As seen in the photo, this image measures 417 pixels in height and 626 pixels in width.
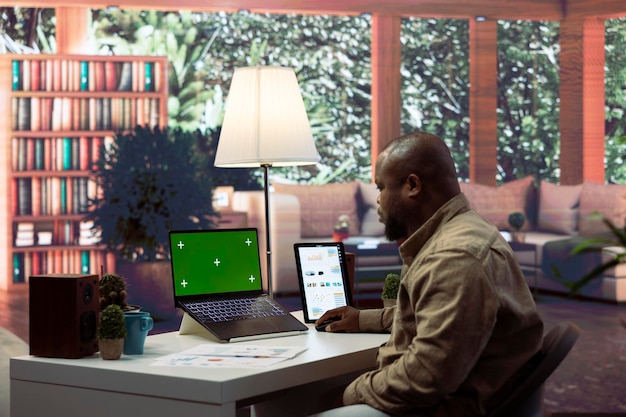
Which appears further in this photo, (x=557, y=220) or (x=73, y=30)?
(x=73, y=30)

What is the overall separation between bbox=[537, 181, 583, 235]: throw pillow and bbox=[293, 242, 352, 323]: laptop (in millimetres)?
5648

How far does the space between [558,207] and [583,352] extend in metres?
2.94

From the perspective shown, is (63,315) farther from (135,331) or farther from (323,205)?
(323,205)

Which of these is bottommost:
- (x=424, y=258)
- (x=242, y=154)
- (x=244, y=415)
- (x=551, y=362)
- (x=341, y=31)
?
(x=244, y=415)

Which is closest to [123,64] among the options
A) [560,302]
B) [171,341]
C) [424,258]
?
[560,302]

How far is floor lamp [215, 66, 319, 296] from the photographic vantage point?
3193mm

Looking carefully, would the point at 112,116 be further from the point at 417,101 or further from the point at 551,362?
the point at 551,362

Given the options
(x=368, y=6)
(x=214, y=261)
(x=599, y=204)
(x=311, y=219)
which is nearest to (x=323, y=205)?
(x=311, y=219)

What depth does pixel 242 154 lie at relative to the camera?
10.5 feet

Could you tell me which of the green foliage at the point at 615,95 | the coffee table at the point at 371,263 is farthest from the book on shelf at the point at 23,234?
the green foliage at the point at 615,95

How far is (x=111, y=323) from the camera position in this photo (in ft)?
7.70

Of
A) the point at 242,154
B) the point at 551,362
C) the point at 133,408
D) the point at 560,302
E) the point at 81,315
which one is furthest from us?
the point at 560,302

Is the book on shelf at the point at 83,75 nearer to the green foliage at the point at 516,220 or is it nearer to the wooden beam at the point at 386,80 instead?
the wooden beam at the point at 386,80

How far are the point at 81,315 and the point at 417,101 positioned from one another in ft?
23.1
